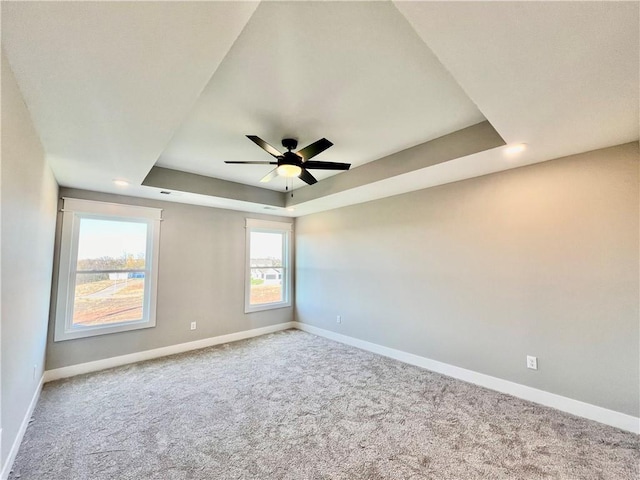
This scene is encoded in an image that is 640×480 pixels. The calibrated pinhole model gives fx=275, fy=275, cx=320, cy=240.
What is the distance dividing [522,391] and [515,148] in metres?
2.40

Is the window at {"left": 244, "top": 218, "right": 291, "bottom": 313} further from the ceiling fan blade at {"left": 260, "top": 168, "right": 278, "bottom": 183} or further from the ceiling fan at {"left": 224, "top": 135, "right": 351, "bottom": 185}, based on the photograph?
the ceiling fan at {"left": 224, "top": 135, "right": 351, "bottom": 185}

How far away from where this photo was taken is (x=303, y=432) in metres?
2.24

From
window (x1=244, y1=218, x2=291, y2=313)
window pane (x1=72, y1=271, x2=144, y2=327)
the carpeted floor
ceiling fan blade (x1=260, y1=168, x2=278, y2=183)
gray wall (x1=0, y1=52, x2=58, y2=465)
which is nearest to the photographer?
gray wall (x1=0, y1=52, x2=58, y2=465)

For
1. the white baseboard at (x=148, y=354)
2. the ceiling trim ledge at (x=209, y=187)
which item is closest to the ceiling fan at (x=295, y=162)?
the ceiling trim ledge at (x=209, y=187)

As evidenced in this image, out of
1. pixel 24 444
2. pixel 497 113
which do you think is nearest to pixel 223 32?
pixel 497 113

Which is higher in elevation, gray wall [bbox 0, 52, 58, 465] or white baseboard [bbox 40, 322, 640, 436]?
gray wall [bbox 0, 52, 58, 465]

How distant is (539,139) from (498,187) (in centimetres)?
83

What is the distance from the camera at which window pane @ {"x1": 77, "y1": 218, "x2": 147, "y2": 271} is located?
3.66 meters

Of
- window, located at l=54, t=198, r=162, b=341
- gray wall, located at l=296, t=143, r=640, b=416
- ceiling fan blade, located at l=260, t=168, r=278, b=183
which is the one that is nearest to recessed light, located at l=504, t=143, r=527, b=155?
gray wall, located at l=296, t=143, r=640, b=416

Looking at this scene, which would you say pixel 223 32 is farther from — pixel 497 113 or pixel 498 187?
pixel 498 187

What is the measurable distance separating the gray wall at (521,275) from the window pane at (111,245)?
11.2 ft

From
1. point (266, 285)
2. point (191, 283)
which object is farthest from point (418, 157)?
point (191, 283)

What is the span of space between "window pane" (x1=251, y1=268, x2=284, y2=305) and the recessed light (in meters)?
4.31

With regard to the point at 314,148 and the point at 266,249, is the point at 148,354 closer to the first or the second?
the point at 266,249
